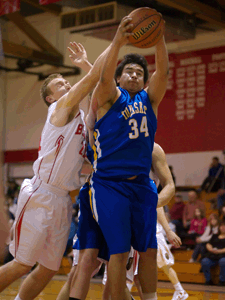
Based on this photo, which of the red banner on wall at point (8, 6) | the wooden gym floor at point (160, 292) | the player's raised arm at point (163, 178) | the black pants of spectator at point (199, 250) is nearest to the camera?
the player's raised arm at point (163, 178)

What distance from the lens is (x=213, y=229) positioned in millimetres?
9500

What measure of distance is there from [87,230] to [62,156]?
2.31 ft

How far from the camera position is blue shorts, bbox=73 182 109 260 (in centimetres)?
356

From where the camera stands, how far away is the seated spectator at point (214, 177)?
12844mm

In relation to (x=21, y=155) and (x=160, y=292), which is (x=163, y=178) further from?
(x=21, y=155)

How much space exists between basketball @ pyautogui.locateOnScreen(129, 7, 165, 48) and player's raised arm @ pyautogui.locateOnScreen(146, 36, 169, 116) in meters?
0.09

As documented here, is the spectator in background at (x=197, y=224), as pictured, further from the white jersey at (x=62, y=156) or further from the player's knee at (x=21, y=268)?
the player's knee at (x=21, y=268)

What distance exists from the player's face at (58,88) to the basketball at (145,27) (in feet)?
3.80

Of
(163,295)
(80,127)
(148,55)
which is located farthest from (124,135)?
(148,55)

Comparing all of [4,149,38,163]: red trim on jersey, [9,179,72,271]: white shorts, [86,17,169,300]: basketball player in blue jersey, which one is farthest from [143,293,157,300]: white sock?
[4,149,38,163]: red trim on jersey

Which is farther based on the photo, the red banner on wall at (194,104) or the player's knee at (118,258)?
the red banner on wall at (194,104)

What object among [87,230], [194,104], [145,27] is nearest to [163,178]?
[87,230]

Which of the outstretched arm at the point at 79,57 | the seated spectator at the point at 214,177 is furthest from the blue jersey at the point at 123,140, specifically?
the seated spectator at the point at 214,177

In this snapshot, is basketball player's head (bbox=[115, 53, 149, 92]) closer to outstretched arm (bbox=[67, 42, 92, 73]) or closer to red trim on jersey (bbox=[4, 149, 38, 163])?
outstretched arm (bbox=[67, 42, 92, 73])
